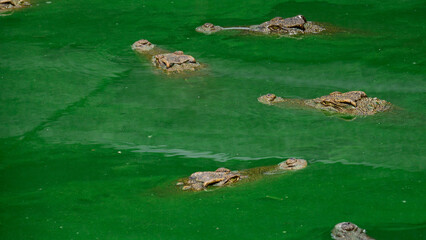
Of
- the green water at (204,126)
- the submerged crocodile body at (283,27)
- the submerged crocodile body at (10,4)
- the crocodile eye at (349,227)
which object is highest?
the submerged crocodile body at (10,4)

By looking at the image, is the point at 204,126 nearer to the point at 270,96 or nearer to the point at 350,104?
the point at 270,96

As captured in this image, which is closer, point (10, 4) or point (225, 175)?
point (225, 175)

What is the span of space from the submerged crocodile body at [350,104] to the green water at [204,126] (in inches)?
8.3

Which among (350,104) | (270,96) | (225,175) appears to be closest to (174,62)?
(270,96)

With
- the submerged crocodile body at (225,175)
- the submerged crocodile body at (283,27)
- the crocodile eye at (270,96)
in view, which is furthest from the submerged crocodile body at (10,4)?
the submerged crocodile body at (225,175)

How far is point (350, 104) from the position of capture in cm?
982

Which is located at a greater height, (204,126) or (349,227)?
(349,227)

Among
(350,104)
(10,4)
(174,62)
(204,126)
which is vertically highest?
(10,4)

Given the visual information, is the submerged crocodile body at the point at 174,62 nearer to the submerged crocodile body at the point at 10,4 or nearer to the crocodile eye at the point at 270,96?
the crocodile eye at the point at 270,96

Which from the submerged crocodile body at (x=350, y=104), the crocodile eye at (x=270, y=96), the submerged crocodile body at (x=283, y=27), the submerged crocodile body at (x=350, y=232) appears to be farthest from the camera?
the submerged crocodile body at (x=283, y=27)

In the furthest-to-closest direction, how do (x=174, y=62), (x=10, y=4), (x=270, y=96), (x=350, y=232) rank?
(x=10, y=4) < (x=174, y=62) < (x=270, y=96) < (x=350, y=232)

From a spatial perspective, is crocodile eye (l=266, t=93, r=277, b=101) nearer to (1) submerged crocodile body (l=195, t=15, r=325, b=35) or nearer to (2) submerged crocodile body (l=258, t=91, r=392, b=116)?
(2) submerged crocodile body (l=258, t=91, r=392, b=116)

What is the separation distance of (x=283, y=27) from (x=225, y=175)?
5.68 metres

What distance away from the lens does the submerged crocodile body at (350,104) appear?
9797mm
